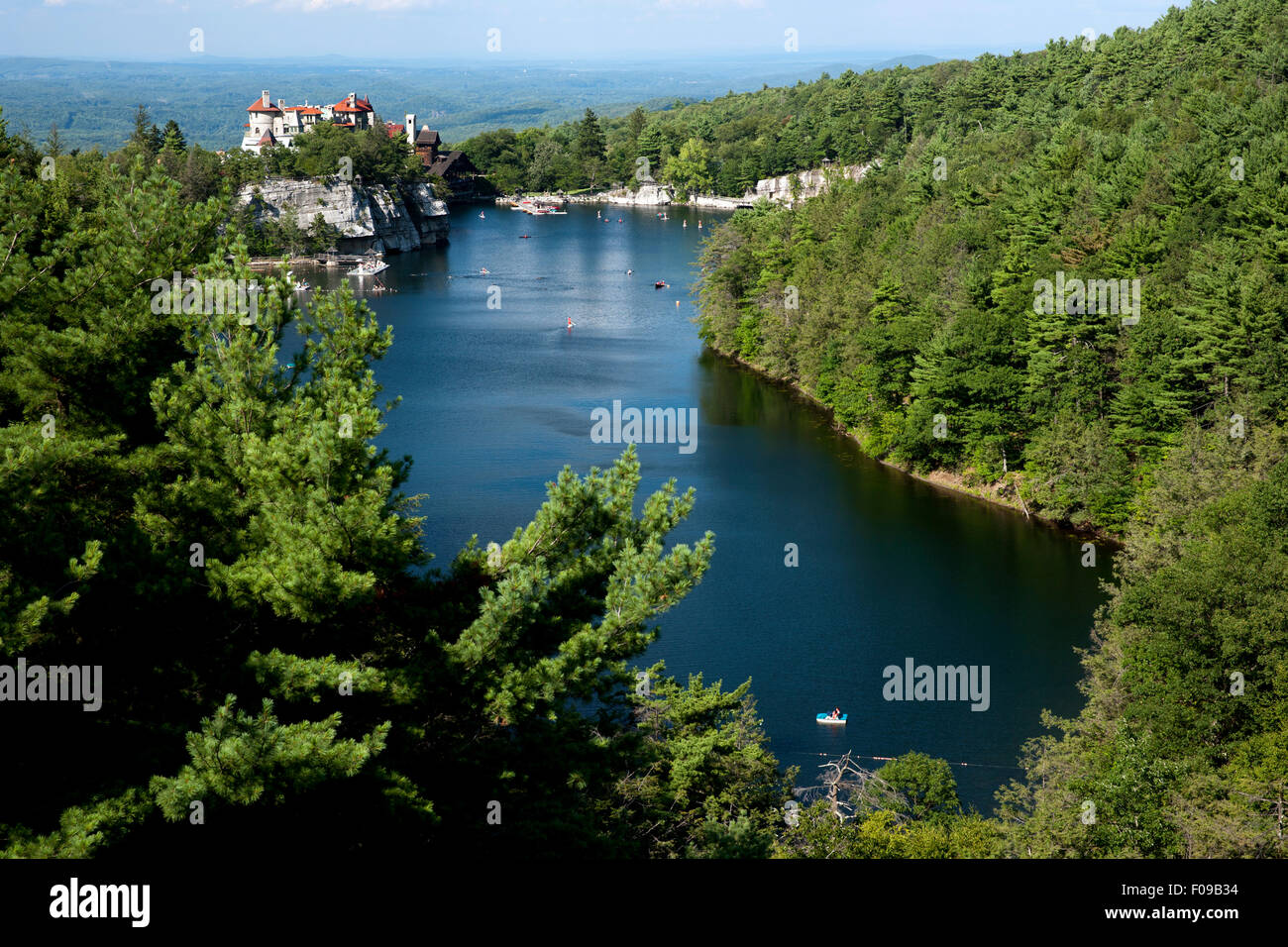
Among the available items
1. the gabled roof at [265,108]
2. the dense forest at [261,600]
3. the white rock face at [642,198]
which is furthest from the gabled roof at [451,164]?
the dense forest at [261,600]

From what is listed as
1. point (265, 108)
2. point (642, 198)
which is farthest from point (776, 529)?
point (642, 198)

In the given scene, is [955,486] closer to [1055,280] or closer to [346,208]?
[1055,280]

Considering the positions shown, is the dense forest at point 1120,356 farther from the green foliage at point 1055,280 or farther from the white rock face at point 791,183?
the white rock face at point 791,183

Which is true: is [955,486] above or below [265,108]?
below

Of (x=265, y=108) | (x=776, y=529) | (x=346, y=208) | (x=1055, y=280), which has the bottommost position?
(x=776, y=529)

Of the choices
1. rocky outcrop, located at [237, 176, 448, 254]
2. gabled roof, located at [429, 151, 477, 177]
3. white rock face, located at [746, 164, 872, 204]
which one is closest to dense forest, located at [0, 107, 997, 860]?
rocky outcrop, located at [237, 176, 448, 254]

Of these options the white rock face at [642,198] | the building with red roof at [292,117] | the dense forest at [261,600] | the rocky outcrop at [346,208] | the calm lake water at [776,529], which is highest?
the building with red roof at [292,117]

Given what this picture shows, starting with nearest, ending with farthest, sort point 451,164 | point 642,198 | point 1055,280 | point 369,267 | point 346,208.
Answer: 1. point 1055,280
2. point 369,267
3. point 346,208
4. point 451,164
5. point 642,198
